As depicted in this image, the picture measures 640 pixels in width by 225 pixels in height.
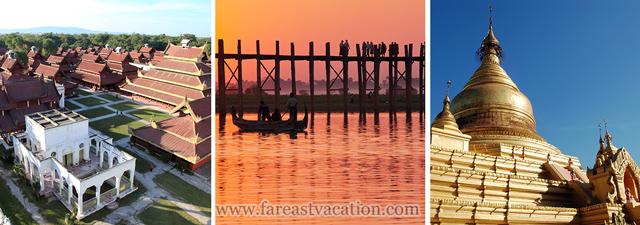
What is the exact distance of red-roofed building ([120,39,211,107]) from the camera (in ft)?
60.3

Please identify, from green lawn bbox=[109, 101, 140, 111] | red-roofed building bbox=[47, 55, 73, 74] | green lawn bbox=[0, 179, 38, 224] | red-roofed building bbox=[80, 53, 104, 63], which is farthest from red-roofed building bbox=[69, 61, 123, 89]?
green lawn bbox=[0, 179, 38, 224]

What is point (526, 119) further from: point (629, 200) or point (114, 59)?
point (114, 59)

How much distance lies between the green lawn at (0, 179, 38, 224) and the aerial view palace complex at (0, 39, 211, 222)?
22.3 inches

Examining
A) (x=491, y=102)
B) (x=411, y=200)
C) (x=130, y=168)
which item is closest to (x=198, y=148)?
(x=130, y=168)

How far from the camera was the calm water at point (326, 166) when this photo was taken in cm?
362

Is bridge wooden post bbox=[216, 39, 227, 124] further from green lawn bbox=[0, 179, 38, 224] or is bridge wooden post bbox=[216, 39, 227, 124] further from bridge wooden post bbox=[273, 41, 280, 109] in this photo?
green lawn bbox=[0, 179, 38, 224]

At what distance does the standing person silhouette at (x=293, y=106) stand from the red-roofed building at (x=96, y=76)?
22417mm

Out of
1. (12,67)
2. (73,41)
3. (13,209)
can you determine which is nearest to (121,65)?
(12,67)

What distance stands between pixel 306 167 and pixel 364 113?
728 mm

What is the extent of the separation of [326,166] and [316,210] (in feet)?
1.31

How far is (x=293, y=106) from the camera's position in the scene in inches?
141

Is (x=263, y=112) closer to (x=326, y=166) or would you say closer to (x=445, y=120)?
(x=326, y=166)

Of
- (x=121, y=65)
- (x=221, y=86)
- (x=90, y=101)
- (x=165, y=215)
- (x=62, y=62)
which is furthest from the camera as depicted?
(x=62, y=62)

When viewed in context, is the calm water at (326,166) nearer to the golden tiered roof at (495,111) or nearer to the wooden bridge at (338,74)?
the wooden bridge at (338,74)
